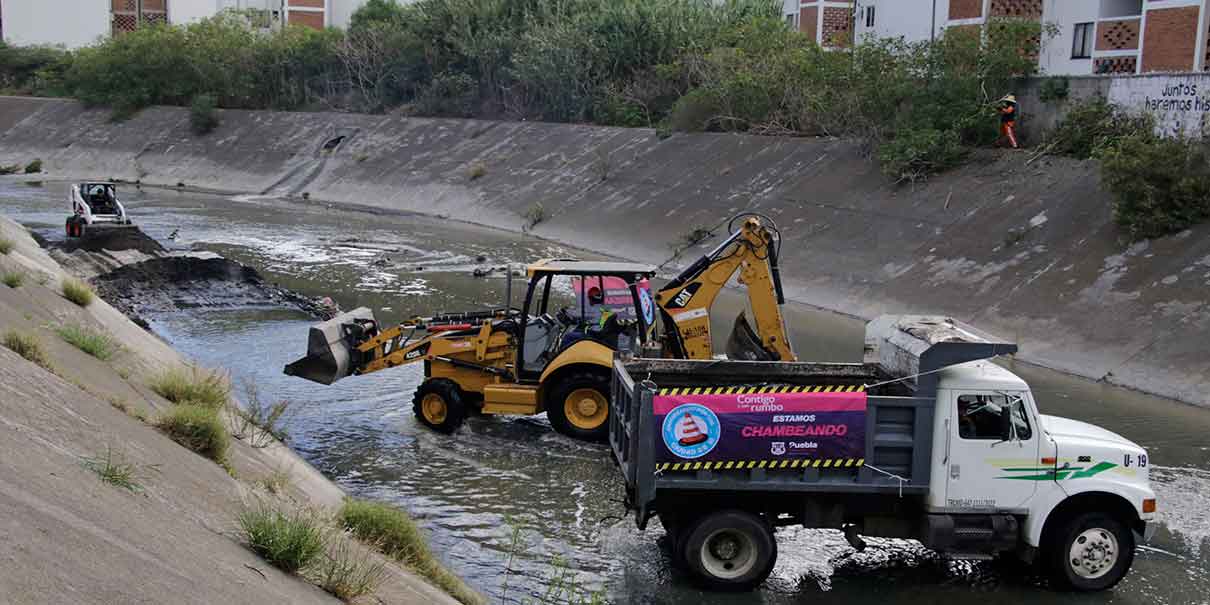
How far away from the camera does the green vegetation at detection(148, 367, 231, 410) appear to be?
43.2ft

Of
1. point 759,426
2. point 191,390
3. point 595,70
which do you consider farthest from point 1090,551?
point 595,70

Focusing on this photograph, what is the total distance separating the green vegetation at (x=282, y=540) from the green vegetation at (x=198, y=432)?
99.3 inches

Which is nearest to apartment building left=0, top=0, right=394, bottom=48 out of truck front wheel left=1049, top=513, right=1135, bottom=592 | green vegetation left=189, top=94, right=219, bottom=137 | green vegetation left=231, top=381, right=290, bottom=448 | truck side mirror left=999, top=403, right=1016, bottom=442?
green vegetation left=189, top=94, right=219, bottom=137

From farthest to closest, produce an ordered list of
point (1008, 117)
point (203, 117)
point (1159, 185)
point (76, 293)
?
point (203, 117) < point (1008, 117) < point (1159, 185) < point (76, 293)

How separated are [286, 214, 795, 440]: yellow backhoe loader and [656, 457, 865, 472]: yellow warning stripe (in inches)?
200

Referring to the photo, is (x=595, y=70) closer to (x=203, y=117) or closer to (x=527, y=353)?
(x=203, y=117)

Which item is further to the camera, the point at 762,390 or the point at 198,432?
the point at 762,390

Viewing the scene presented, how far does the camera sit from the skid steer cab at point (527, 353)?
637 inches

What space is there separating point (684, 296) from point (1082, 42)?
99.6ft

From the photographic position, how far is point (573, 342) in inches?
650

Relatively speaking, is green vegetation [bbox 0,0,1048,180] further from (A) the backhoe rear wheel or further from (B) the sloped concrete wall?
(A) the backhoe rear wheel

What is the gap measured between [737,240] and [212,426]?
772 centimetres

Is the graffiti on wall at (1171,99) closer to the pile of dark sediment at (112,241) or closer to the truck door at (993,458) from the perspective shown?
the truck door at (993,458)

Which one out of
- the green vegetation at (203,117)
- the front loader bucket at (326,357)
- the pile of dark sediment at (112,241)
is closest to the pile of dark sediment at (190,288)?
the pile of dark sediment at (112,241)
